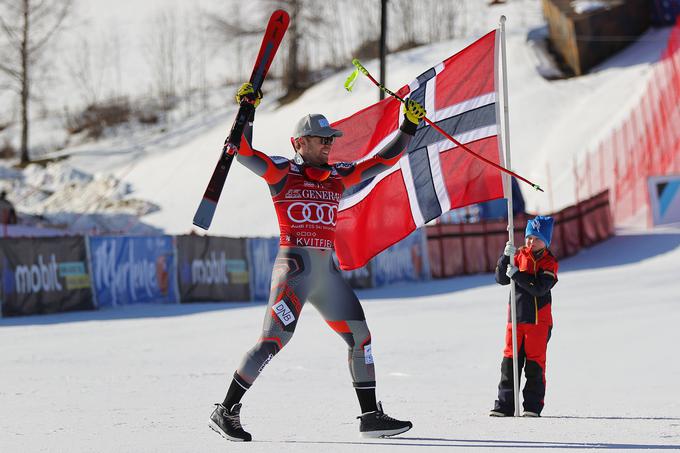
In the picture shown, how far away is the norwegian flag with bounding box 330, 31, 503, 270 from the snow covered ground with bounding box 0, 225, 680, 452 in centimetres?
135

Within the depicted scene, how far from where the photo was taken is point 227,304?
69.2ft

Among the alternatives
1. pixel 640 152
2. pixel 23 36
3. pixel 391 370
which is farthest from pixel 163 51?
pixel 391 370

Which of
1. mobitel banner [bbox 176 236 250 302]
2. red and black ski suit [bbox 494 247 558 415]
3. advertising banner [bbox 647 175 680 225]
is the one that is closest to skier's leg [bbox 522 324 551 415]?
red and black ski suit [bbox 494 247 558 415]

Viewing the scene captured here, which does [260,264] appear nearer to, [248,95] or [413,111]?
[413,111]

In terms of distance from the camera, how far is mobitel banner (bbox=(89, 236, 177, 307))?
2005 centimetres

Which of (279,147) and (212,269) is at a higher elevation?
(279,147)

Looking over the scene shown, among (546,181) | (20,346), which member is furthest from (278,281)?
(546,181)

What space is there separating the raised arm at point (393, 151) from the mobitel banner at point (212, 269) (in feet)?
47.2

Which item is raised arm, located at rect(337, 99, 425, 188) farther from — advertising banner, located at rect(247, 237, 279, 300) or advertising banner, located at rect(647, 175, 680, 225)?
advertising banner, located at rect(647, 175, 680, 225)

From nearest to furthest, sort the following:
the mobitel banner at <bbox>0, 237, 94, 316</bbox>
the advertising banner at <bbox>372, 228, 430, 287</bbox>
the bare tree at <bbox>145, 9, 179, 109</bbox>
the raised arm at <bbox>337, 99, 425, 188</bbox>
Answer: the raised arm at <bbox>337, 99, 425, 188</bbox> → the mobitel banner at <bbox>0, 237, 94, 316</bbox> → the advertising banner at <bbox>372, 228, 430, 287</bbox> → the bare tree at <bbox>145, 9, 179, 109</bbox>

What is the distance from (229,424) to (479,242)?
69.0 feet

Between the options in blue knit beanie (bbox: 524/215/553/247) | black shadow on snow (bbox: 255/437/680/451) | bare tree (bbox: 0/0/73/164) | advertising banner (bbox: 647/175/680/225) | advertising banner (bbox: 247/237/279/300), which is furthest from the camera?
bare tree (bbox: 0/0/73/164)

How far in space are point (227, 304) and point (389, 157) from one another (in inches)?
564

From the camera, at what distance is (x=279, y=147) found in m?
43.7
